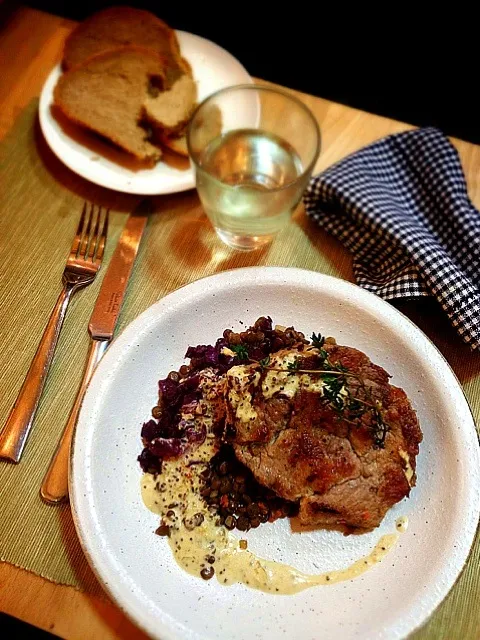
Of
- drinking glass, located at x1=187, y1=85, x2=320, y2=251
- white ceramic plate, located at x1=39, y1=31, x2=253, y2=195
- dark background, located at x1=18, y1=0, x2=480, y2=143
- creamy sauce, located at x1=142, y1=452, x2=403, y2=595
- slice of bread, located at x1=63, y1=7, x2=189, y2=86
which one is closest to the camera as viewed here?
creamy sauce, located at x1=142, y1=452, x2=403, y2=595

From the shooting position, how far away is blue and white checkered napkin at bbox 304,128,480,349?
6.72 feet

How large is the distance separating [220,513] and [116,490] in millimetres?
293

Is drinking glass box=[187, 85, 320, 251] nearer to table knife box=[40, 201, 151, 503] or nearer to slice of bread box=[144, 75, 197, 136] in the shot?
slice of bread box=[144, 75, 197, 136]

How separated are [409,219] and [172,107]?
3.33 ft

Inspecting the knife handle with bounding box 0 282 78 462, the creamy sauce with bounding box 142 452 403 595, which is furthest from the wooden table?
the creamy sauce with bounding box 142 452 403 595

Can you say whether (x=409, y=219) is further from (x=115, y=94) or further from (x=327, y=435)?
(x=115, y=94)

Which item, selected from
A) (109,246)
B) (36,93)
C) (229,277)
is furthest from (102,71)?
(229,277)

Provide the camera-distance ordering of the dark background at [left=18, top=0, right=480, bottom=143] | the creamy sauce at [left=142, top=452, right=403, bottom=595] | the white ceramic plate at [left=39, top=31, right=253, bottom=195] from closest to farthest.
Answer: the creamy sauce at [left=142, top=452, right=403, bottom=595], the white ceramic plate at [left=39, top=31, right=253, bottom=195], the dark background at [left=18, top=0, right=480, bottom=143]

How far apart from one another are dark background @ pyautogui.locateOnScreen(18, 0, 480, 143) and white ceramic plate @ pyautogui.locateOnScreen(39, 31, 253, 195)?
3.85 feet

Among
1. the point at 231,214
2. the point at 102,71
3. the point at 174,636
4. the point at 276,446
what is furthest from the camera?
the point at 102,71

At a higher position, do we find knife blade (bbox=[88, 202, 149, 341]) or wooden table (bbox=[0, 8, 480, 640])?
wooden table (bbox=[0, 8, 480, 640])

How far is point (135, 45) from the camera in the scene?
8.39 ft

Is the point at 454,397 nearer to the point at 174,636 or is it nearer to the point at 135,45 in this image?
the point at 174,636

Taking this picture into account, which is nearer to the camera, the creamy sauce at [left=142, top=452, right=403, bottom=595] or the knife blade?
the creamy sauce at [left=142, top=452, right=403, bottom=595]
